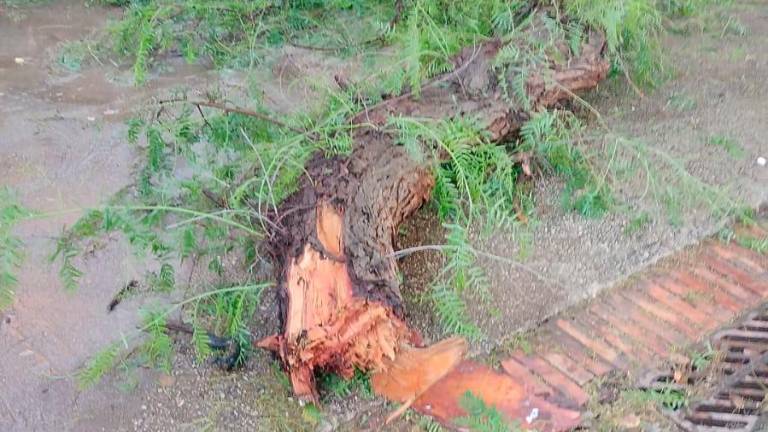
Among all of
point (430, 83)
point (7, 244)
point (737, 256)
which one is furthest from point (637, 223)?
point (7, 244)

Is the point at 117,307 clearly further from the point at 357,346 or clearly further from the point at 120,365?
the point at 357,346

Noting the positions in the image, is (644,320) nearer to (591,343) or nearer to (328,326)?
(591,343)

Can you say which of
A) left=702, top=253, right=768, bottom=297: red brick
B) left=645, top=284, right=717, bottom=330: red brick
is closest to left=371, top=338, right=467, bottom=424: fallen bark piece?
left=645, top=284, right=717, bottom=330: red brick

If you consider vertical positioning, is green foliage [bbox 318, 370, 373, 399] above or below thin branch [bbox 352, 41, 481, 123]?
below

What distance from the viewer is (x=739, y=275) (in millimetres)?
2631

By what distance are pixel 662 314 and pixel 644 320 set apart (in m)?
0.07

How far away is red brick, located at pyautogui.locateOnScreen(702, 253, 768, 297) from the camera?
258 cm

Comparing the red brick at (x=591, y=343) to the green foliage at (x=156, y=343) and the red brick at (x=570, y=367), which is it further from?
the green foliage at (x=156, y=343)

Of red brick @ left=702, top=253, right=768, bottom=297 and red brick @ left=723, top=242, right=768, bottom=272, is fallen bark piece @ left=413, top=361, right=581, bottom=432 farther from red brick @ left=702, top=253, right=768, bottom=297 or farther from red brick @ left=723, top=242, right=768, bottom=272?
red brick @ left=723, top=242, right=768, bottom=272

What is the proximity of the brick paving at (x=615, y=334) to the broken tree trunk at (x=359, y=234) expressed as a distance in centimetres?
19

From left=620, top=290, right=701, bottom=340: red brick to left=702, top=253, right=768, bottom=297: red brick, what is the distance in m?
0.30

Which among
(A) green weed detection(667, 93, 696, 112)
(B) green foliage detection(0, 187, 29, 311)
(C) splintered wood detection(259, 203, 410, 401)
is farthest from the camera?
(A) green weed detection(667, 93, 696, 112)

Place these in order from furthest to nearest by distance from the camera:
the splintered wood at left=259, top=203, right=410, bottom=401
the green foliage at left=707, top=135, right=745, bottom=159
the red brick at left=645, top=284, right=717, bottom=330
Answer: the green foliage at left=707, top=135, right=745, bottom=159 < the red brick at left=645, top=284, right=717, bottom=330 < the splintered wood at left=259, top=203, right=410, bottom=401

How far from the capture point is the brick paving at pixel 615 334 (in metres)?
2.21
